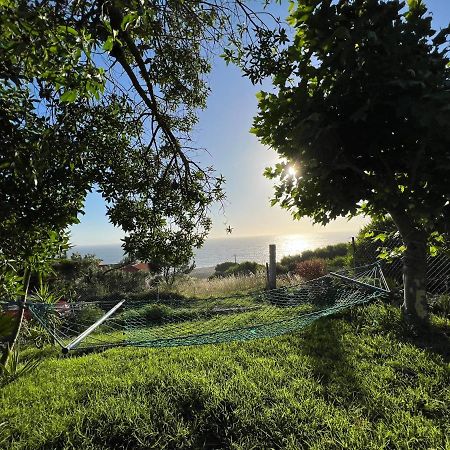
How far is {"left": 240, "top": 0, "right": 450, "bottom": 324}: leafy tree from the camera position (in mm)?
2982

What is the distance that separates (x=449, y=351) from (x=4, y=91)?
4720mm

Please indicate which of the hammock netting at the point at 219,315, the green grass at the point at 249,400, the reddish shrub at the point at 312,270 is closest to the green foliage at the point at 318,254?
the reddish shrub at the point at 312,270

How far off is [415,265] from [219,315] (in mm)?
3988

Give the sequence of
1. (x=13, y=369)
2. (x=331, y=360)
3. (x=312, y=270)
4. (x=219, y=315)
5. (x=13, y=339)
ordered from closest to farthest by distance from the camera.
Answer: (x=331, y=360), (x=13, y=369), (x=13, y=339), (x=219, y=315), (x=312, y=270)

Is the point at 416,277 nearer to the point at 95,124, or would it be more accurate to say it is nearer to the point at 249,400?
the point at 249,400

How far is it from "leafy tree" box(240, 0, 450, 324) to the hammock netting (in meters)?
1.56

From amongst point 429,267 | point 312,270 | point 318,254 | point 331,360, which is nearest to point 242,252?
point 318,254

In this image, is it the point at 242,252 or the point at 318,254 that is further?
the point at 242,252

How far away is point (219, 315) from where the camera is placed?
6.93 meters

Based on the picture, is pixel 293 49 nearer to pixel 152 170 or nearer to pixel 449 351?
pixel 152 170

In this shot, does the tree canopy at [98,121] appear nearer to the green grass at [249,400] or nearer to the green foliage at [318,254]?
the green grass at [249,400]

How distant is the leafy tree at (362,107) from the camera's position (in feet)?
9.78

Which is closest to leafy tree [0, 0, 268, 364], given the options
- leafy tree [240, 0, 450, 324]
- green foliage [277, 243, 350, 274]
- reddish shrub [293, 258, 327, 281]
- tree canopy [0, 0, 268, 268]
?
tree canopy [0, 0, 268, 268]

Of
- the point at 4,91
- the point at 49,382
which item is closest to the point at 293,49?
the point at 4,91
